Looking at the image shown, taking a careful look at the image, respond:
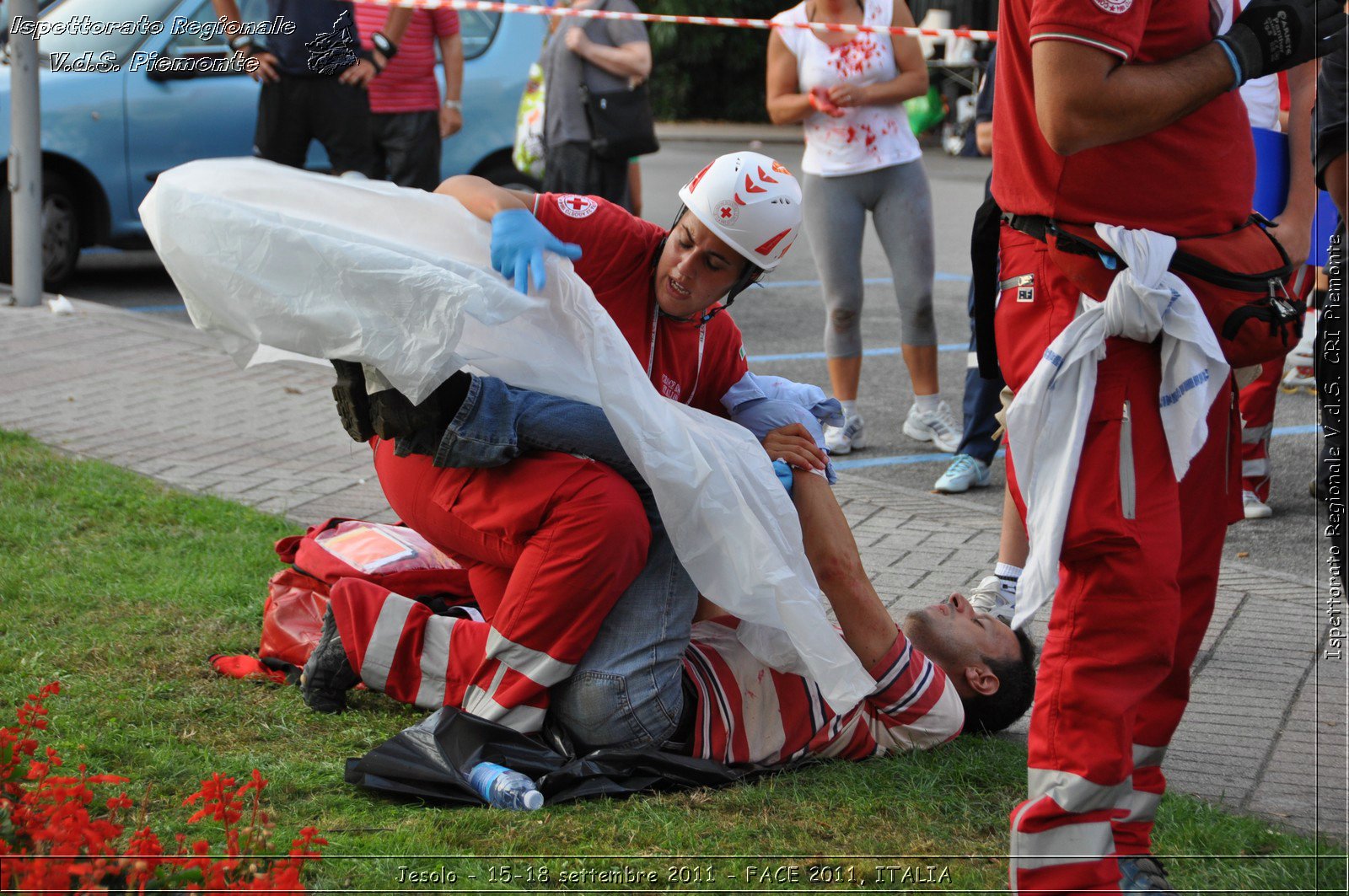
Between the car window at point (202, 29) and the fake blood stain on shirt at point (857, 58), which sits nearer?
the fake blood stain on shirt at point (857, 58)

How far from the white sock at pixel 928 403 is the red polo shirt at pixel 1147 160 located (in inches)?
139

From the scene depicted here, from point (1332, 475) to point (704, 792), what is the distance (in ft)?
5.05

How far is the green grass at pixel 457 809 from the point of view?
8.68 feet

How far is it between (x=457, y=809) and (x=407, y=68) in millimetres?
5829

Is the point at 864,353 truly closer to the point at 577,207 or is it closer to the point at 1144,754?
the point at 577,207

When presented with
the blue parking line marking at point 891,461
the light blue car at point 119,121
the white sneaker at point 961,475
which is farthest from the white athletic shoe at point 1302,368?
the light blue car at point 119,121

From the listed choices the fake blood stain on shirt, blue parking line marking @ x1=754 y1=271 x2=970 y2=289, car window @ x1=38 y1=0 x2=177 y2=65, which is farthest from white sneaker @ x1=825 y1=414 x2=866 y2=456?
car window @ x1=38 y1=0 x2=177 y2=65

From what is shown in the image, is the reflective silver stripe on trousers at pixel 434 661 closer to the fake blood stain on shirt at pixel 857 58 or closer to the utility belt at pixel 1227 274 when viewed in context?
the utility belt at pixel 1227 274

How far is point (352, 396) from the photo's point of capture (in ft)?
9.86

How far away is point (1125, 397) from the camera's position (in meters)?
2.46

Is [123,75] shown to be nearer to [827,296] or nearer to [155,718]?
[827,296]

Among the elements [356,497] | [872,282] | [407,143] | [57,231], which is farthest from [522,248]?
[872,282]

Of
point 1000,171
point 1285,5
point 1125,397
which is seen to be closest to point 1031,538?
point 1125,397

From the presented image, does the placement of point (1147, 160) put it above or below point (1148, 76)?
below
